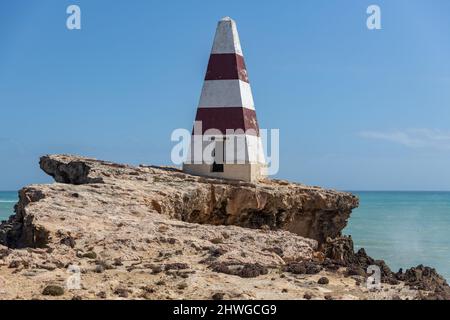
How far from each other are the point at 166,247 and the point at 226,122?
10.8m

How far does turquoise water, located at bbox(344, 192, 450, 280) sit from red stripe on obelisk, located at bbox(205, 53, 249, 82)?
17551 millimetres

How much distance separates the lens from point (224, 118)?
2283 centimetres

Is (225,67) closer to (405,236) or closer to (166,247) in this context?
(166,247)

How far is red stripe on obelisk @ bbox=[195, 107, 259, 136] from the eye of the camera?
74.5ft

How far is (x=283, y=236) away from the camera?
1400cm

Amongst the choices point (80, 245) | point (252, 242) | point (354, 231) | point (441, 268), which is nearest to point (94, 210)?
point (80, 245)

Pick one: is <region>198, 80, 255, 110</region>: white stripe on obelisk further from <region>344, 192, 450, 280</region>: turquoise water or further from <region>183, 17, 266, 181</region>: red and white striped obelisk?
<region>344, 192, 450, 280</region>: turquoise water

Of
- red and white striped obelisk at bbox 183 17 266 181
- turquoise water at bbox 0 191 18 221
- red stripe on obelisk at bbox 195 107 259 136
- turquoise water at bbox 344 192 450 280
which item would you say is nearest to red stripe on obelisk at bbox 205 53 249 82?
red and white striped obelisk at bbox 183 17 266 181

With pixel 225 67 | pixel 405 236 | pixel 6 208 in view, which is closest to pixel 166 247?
pixel 225 67

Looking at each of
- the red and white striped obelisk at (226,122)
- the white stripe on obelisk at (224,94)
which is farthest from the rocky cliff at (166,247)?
the white stripe on obelisk at (224,94)

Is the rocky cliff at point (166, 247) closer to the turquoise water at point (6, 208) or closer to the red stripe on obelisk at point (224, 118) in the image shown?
the red stripe on obelisk at point (224, 118)

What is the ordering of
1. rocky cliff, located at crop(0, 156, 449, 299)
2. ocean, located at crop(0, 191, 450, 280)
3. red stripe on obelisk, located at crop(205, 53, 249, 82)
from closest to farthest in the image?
1. rocky cliff, located at crop(0, 156, 449, 299)
2. red stripe on obelisk, located at crop(205, 53, 249, 82)
3. ocean, located at crop(0, 191, 450, 280)
